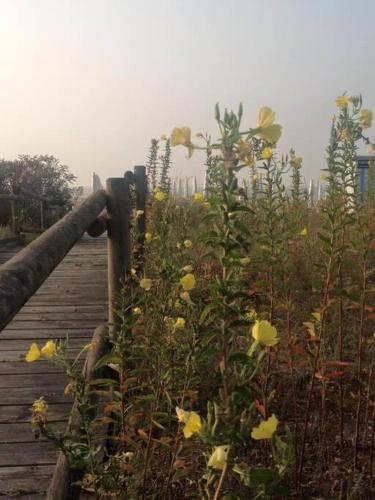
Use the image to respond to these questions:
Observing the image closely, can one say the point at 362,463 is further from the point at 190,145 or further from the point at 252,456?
the point at 190,145

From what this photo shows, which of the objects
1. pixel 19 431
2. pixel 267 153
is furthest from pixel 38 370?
pixel 267 153

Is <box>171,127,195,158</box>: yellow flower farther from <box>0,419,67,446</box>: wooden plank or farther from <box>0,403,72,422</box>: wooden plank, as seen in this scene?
<box>0,403,72,422</box>: wooden plank

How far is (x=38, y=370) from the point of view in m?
3.13

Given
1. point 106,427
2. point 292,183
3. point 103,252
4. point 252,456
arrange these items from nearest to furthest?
point 106,427, point 252,456, point 292,183, point 103,252

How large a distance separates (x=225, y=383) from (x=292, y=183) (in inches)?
169

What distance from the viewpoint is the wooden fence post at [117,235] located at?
125 inches

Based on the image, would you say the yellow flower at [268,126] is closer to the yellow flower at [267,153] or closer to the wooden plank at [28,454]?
the yellow flower at [267,153]

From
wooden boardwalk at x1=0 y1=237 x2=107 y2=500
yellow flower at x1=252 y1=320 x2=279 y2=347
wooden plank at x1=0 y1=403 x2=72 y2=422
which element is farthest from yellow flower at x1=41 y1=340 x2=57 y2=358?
wooden plank at x1=0 y1=403 x2=72 y2=422

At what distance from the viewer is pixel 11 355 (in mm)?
3400

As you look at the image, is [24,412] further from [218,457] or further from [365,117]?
[365,117]

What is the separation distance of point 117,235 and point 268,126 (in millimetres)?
2108

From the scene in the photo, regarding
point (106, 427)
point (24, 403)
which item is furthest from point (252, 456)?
point (24, 403)

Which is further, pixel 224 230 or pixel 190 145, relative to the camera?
pixel 190 145

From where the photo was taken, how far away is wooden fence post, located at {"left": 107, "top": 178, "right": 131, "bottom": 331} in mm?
3186
